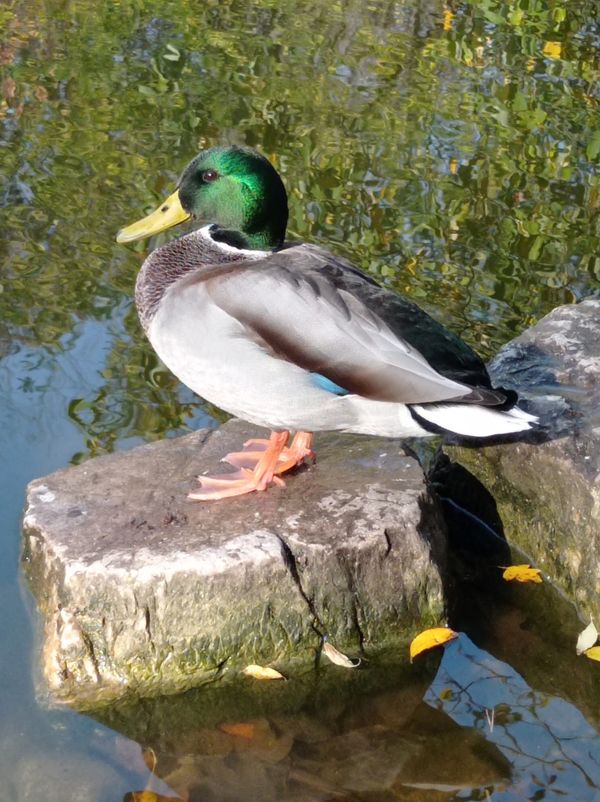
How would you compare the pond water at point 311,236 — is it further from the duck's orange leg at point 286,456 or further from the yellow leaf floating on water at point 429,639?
the duck's orange leg at point 286,456

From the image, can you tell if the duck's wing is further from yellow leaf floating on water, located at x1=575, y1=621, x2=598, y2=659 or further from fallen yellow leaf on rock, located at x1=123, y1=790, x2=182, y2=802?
fallen yellow leaf on rock, located at x1=123, y1=790, x2=182, y2=802

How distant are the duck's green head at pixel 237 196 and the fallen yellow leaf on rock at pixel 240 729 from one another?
1.69 m

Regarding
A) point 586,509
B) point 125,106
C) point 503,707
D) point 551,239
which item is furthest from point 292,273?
point 125,106

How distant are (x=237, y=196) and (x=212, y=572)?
1.37 metres

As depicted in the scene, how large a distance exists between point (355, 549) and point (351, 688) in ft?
1.45

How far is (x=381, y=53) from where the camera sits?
10.3 metres

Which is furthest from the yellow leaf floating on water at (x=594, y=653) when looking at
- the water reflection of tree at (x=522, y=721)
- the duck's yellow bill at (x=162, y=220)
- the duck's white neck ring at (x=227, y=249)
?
the duck's yellow bill at (x=162, y=220)

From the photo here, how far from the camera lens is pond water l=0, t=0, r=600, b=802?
3482 mm

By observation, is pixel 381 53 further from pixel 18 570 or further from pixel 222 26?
pixel 18 570

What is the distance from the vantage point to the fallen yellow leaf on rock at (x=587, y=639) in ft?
12.8

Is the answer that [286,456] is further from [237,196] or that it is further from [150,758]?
[150,758]

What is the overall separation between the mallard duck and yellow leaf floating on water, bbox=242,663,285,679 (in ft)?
1.98

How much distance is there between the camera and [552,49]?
34.9 ft

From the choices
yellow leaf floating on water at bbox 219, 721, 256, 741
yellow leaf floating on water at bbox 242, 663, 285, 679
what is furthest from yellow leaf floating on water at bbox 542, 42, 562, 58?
yellow leaf floating on water at bbox 219, 721, 256, 741
